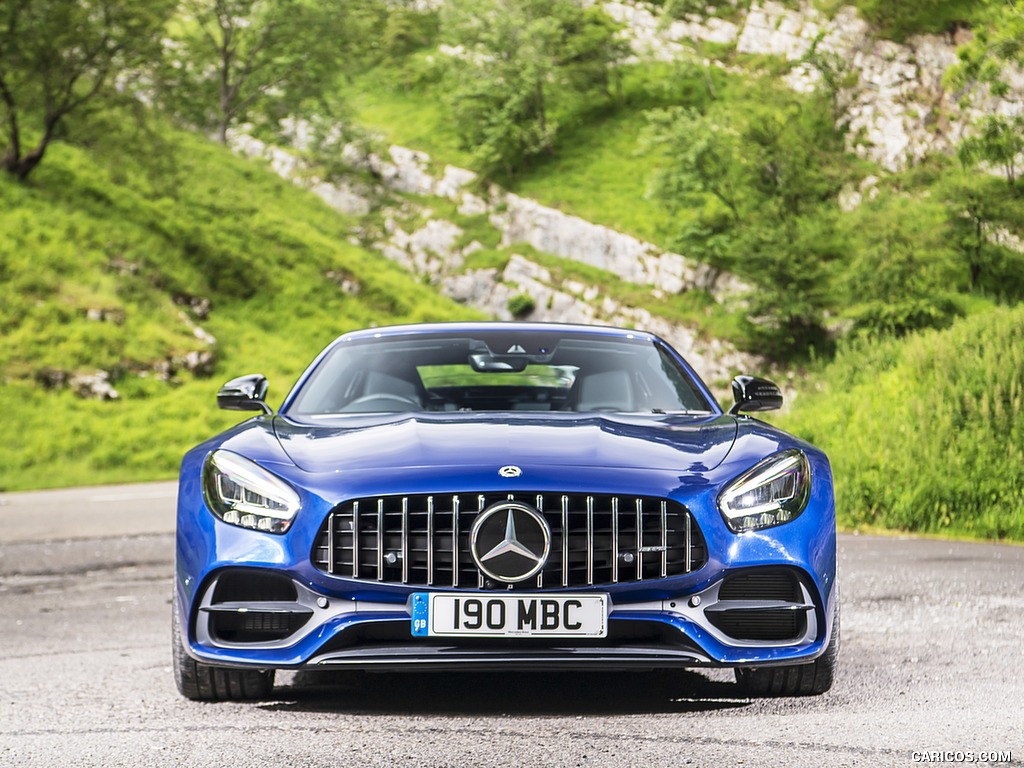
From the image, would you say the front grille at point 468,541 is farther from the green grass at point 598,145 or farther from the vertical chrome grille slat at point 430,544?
the green grass at point 598,145

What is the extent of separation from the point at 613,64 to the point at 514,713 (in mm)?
56052

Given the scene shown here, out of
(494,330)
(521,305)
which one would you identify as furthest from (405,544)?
(521,305)

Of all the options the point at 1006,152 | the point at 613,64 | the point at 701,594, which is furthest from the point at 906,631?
the point at 613,64

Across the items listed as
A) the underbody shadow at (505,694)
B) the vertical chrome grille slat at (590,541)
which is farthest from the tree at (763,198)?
the vertical chrome grille slat at (590,541)

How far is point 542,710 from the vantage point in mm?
4113

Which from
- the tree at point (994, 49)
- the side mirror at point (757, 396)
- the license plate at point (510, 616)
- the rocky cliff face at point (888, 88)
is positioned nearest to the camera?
the license plate at point (510, 616)

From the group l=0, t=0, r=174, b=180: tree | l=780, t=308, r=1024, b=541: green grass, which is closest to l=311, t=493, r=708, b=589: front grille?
l=780, t=308, r=1024, b=541: green grass

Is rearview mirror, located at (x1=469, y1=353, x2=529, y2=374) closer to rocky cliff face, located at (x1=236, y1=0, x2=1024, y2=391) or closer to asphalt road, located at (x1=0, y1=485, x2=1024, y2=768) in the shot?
asphalt road, located at (x1=0, y1=485, x2=1024, y2=768)

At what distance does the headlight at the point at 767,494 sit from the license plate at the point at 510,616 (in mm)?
563

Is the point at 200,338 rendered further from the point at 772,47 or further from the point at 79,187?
the point at 772,47

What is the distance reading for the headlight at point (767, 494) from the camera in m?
3.89

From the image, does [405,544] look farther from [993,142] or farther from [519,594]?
[993,142]

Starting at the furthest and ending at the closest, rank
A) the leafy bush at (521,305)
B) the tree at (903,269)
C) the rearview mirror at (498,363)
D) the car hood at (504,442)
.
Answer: the leafy bush at (521,305), the tree at (903,269), the rearview mirror at (498,363), the car hood at (504,442)

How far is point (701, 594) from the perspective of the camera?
3795mm
